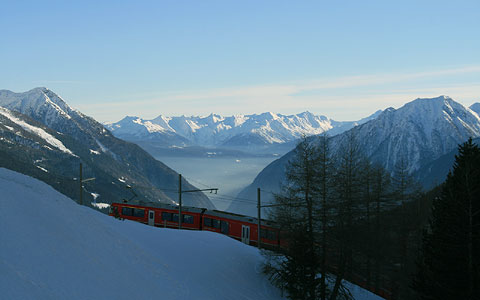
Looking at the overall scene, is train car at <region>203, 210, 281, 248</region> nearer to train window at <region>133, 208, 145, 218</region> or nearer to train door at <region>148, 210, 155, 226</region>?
train door at <region>148, 210, 155, 226</region>

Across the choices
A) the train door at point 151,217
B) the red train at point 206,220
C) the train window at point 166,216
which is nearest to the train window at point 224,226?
the red train at point 206,220

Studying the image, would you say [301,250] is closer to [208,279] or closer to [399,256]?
[208,279]

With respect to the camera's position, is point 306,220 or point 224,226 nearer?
point 306,220

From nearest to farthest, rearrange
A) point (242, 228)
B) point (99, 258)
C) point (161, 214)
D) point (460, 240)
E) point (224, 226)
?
1. point (460, 240)
2. point (99, 258)
3. point (242, 228)
4. point (224, 226)
5. point (161, 214)

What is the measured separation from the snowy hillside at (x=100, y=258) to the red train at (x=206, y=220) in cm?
936

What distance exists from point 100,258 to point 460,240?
59.1 ft

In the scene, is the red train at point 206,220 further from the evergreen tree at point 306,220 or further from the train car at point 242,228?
the evergreen tree at point 306,220

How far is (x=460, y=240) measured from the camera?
760 inches

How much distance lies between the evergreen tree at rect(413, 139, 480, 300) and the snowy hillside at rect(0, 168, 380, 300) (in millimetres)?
9868

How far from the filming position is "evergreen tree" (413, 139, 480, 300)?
1884 centimetres

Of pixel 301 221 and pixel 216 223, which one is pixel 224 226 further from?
pixel 301 221

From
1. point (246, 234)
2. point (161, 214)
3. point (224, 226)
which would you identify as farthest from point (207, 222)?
point (161, 214)

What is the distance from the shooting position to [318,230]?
23484mm

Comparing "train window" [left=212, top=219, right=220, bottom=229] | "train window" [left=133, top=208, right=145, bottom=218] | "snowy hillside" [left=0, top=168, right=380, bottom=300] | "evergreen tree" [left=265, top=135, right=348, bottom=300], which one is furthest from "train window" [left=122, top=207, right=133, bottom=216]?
"evergreen tree" [left=265, top=135, right=348, bottom=300]
